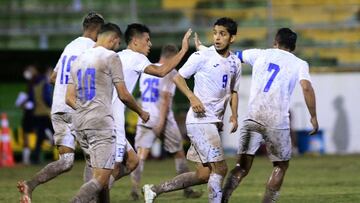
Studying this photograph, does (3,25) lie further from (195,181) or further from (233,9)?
(195,181)

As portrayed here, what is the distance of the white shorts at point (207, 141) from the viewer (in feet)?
42.9

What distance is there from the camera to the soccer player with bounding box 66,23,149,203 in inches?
468

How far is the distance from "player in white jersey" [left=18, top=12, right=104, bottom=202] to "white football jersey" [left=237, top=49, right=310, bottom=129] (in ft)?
7.26

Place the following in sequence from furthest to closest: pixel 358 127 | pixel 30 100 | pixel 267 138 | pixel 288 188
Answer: pixel 358 127 → pixel 30 100 → pixel 288 188 → pixel 267 138

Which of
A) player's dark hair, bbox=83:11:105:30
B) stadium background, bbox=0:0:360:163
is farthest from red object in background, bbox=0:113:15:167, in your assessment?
player's dark hair, bbox=83:11:105:30

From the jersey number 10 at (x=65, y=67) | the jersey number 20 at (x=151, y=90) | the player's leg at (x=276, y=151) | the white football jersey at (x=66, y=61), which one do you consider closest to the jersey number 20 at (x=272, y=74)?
the player's leg at (x=276, y=151)

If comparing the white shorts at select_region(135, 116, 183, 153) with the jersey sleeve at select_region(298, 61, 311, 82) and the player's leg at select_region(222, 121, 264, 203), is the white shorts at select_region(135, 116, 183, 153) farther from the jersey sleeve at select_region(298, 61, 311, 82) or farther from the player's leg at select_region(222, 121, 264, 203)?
the jersey sleeve at select_region(298, 61, 311, 82)

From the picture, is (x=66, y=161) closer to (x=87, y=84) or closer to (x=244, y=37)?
(x=87, y=84)

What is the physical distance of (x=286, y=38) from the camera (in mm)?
13562

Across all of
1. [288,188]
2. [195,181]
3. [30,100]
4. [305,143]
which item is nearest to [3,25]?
[30,100]

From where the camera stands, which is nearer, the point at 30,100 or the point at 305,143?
the point at 30,100

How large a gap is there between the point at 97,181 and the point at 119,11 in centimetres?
2054

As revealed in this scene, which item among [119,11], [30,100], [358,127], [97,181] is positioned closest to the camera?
[97,181]

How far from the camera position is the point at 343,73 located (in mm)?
30578
